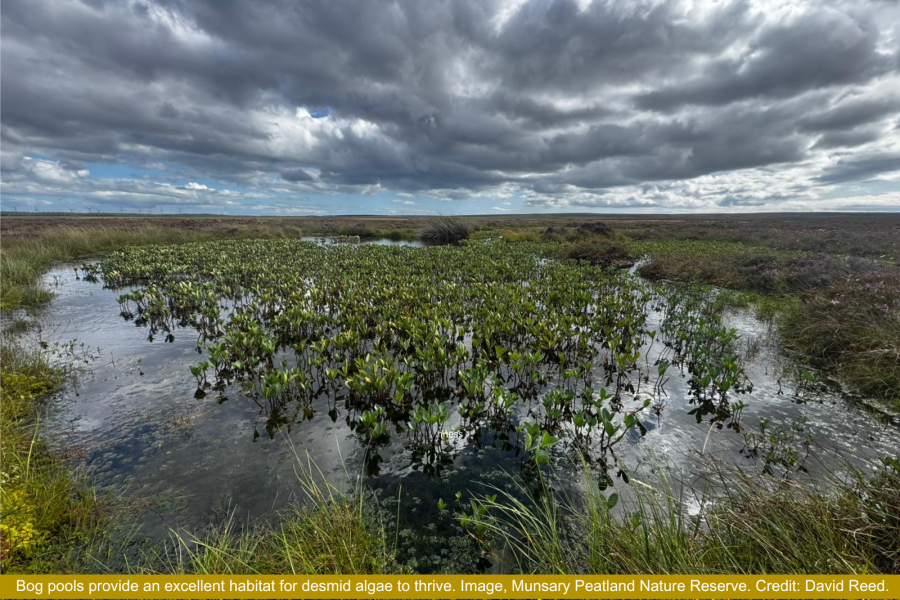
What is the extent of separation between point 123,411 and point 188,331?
4.37 m

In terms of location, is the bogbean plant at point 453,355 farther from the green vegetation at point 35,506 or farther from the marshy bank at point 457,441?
the green vegetation at point 35,506

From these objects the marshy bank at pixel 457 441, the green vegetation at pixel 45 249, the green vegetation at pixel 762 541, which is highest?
the green vegetation at pixel 45 249

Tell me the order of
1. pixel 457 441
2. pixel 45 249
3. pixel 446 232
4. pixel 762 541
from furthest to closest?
pixel 446 232 < pixel 45 249 < pixel 457 441 < pixel 762 541

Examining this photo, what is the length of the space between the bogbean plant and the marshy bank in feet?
0.18

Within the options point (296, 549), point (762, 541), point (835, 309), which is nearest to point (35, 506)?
point (296, 549)

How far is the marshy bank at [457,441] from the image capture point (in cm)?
275

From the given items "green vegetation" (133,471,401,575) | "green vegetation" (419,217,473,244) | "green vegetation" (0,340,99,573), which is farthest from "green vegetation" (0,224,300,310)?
"green vegetation" (419,217,473,244)

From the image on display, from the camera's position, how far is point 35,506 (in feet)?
10.6

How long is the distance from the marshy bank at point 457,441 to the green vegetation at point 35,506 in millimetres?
167

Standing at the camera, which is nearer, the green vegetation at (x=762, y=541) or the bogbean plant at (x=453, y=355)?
the green vegetation at (x=762, y=541)

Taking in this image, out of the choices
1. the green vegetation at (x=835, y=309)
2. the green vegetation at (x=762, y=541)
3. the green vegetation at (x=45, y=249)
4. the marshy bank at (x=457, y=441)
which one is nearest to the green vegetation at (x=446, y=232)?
the green vegetation at (x=45, y=249)
